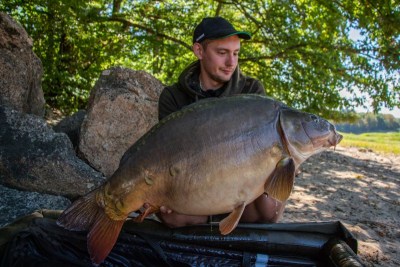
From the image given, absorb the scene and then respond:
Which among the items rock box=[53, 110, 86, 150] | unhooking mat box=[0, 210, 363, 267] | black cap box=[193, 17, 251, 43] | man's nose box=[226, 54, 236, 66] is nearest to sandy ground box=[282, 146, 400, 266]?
unhooking mat box=[0, 210, 363, 267]

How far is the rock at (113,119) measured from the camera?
12.1 ft

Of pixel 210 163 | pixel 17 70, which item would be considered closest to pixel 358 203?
pixel 210 163

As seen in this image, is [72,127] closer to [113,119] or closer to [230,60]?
[113,119]

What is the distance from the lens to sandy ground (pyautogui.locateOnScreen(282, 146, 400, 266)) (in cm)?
298

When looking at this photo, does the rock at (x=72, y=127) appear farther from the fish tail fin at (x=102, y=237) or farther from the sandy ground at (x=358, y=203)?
the fish tail fin at (x=102, y=237)

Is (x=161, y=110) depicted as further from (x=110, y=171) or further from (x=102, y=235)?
(x=110, y=171)

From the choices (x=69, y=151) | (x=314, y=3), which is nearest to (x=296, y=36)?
(x=314, y=3)

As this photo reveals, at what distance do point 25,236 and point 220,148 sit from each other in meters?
1.01

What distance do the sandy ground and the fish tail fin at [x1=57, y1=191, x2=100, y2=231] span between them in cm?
139

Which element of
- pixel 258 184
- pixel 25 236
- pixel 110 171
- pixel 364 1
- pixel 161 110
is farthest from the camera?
pixel 364 1

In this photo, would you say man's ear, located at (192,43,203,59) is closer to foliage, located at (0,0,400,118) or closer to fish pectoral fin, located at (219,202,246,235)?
fish pectoral fin, located at (219,202,246,235)

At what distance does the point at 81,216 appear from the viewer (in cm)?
170

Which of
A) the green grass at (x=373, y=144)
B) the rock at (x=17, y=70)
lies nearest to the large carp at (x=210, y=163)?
the rock at (x=17, y=70)

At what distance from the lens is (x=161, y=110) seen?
2.57 metres
